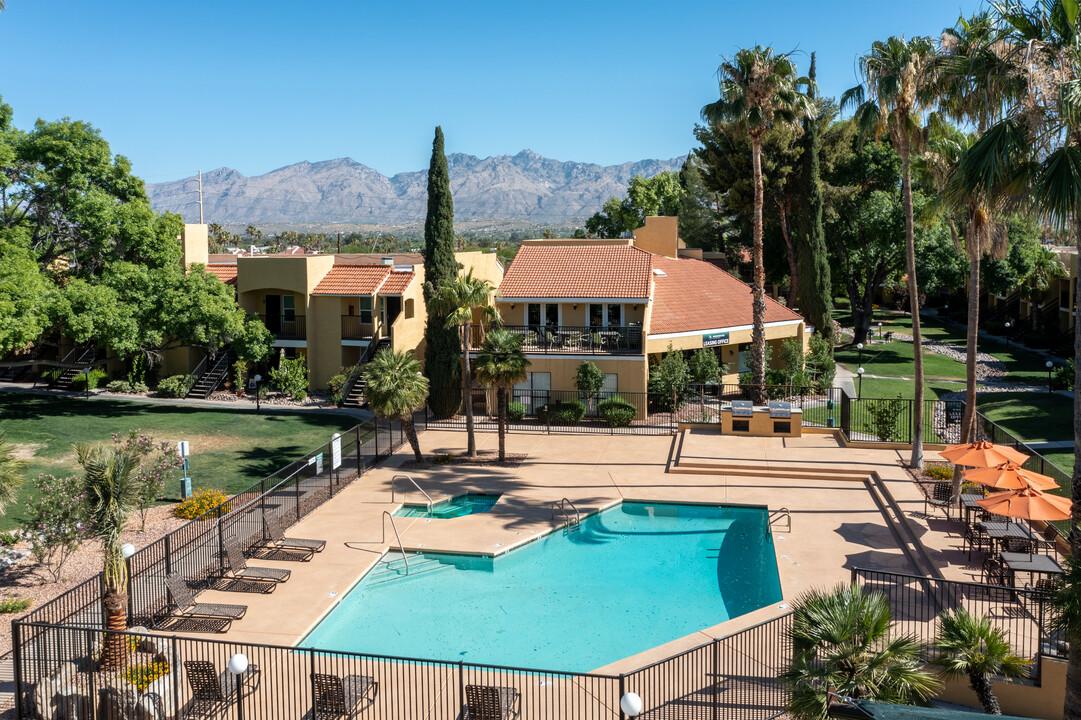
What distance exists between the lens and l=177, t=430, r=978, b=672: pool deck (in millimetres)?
17688

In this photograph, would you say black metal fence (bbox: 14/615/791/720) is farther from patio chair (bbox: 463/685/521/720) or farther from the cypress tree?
the cypress tree

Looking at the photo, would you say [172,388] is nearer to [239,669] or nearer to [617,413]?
[617,413]

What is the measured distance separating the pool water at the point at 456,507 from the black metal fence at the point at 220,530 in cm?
260

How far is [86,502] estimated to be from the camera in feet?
47.9

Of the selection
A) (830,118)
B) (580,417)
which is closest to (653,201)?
(830,118)

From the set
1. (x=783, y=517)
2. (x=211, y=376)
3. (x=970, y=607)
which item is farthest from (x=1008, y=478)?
(x=211, y=376)

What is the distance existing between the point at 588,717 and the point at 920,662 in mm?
4843

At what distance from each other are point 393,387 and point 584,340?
11211mm

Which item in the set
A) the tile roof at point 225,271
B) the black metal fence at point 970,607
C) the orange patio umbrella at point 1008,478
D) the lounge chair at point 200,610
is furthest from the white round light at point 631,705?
the tile roof at point 225,271

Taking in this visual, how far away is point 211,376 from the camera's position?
40.1 m

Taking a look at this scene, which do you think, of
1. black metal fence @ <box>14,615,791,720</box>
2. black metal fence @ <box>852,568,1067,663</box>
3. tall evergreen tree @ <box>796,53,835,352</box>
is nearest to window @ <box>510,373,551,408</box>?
tall evergreen tree @ <box>796,53,835,352</box>

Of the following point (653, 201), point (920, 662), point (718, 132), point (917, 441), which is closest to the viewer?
point (920, 662)

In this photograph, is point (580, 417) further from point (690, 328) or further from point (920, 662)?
point (920, 662)

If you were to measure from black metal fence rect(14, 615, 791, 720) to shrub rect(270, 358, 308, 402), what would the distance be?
24.8m
